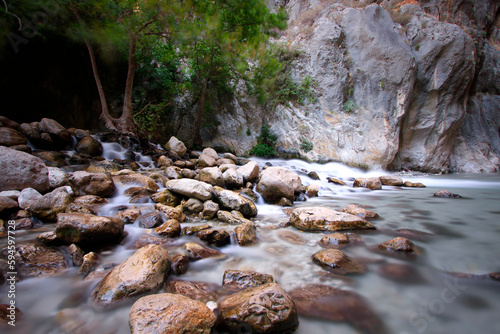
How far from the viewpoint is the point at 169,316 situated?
1259 millimetres

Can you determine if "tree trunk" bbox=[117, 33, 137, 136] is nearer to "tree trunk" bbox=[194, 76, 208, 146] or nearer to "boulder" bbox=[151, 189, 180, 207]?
"tree trunk" bbox=[194, 76, 208, 146]

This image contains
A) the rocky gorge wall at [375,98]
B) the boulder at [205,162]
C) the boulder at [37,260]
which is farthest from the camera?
the rocky gorge wall at [375,98]

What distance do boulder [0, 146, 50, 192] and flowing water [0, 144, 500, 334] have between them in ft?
3.58

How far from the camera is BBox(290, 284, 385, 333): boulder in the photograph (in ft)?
4.90

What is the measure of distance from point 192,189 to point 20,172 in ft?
8.54

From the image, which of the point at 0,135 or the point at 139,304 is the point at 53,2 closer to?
the point at 0,135

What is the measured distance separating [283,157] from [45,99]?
33.8 feet

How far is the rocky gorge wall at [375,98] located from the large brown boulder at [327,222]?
7.93 meters

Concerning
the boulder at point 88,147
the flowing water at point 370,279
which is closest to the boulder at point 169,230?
the flowing water at point 370,279

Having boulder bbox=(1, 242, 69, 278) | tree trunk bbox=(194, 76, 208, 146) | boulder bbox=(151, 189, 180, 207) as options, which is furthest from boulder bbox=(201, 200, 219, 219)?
tree trunk bbox=(194, 76, 208, 146)

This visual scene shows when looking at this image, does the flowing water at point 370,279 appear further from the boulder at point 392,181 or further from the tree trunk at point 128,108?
the tree trunk at point 128,108

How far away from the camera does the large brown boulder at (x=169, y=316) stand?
122cm

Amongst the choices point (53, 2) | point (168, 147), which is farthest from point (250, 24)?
point (53, 2)

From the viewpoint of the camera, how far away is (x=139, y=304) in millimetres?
1353
